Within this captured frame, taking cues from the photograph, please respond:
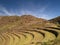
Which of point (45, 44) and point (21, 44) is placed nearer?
point (45, 44)

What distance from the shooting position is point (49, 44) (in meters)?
12.2


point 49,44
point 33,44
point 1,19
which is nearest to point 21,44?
point 33,44

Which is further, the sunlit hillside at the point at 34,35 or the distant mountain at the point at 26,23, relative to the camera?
the distant mountain at the point at 26,23

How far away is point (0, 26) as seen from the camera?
4475 cm

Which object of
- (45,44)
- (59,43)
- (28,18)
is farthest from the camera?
(28,18)

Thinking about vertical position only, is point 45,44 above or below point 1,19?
below

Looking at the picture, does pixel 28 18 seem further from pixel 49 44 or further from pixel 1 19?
pixel 49 44

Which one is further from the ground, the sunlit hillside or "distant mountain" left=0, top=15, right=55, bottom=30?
"distant mountain" left=0, top=15, right=55, bottom=30

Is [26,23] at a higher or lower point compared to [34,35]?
higher

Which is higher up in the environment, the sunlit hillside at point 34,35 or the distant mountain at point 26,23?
the distant mountain at point 26,23

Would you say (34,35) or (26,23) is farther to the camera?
(26,23)

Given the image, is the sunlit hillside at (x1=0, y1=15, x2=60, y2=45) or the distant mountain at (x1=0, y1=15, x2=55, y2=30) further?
the distant mountain at (x1=0, y1=15, x2=55, y2=30)

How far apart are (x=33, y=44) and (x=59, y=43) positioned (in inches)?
165

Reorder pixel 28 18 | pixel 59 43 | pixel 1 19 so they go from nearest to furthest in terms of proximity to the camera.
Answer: pixel 59 43 → pixel 28 18 → pixel 1 19
